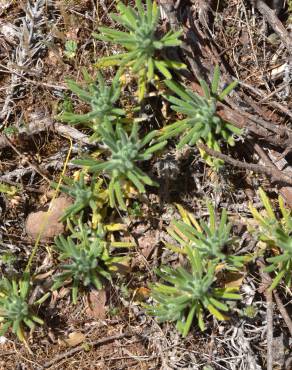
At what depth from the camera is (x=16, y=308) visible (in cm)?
390

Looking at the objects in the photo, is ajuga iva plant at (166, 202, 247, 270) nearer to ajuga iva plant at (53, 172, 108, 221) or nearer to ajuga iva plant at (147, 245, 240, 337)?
ajuga iva plant at (147, 245, 240, 337)

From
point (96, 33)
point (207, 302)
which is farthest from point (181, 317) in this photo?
point (96, 33)

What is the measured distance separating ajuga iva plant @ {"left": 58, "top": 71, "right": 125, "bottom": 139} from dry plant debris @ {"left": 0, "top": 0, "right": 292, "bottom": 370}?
0.05 feet

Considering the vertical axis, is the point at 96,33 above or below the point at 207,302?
above

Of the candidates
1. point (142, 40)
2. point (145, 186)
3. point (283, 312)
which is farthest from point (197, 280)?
point (142, 40)

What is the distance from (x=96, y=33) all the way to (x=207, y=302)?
6.95ft

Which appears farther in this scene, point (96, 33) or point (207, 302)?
point (96, 33)

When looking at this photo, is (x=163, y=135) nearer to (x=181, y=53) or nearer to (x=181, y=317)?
(x=181, y=53)

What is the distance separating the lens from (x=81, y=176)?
391 cm

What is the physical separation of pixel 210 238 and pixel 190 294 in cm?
40

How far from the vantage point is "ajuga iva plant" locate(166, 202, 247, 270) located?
3727 mm

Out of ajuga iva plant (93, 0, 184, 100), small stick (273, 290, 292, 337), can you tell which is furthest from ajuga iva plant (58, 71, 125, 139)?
small stick (273, 290, 292, 337)

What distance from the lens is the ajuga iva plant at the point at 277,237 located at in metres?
3.59

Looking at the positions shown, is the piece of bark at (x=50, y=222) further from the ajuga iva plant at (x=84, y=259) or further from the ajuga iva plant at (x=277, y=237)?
the ajuga iva plant at (x=277, y=237)
